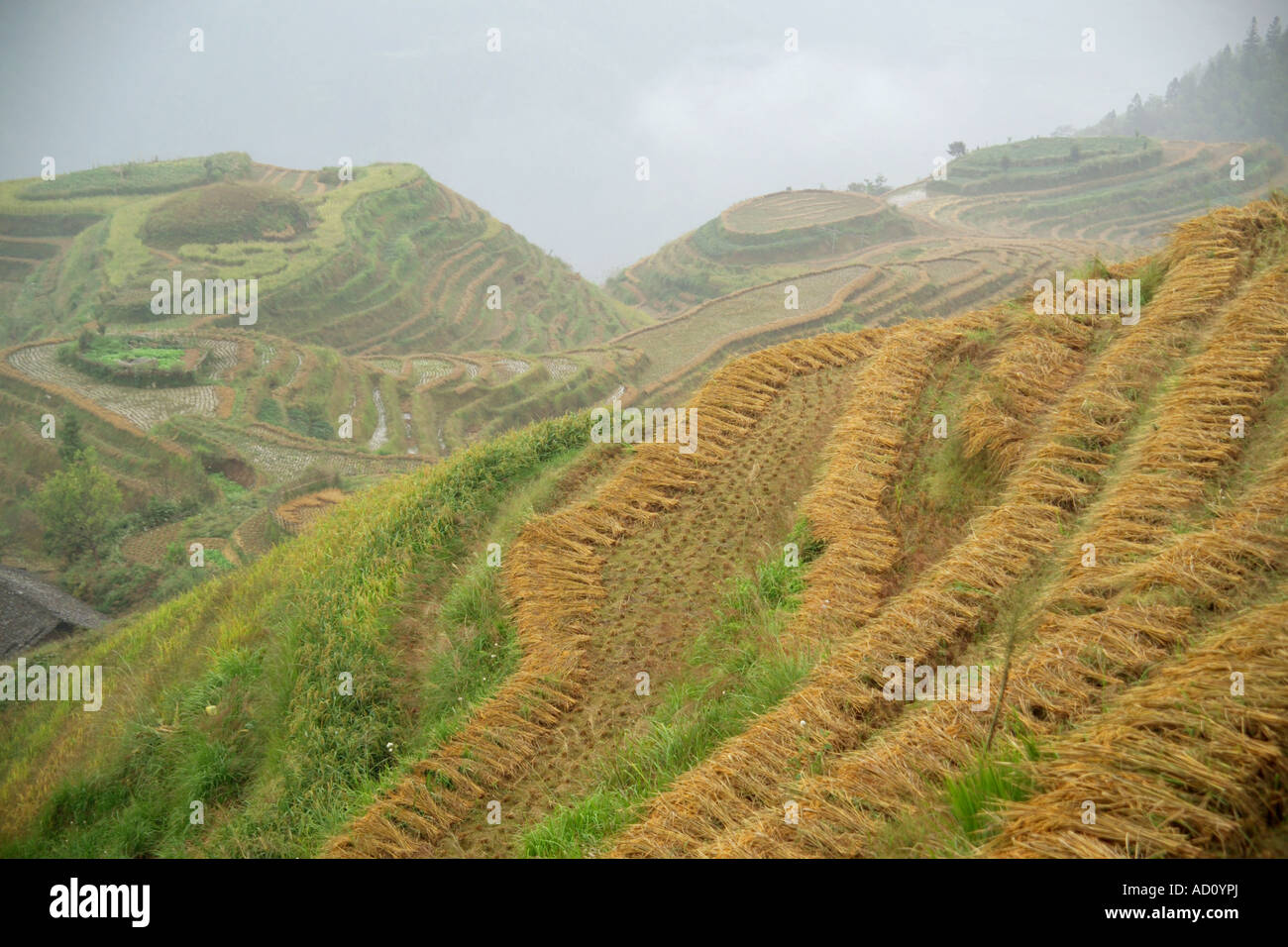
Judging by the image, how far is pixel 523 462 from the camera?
10.1m

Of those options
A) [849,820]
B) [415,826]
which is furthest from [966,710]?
[415,826]

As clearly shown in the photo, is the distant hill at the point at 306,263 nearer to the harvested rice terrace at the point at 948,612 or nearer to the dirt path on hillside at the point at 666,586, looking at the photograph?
the dirt path on hillside at the point at 666,586

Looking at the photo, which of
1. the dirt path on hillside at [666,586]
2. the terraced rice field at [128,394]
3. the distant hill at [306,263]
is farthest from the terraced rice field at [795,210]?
the dirt path on hillside at [666,586]

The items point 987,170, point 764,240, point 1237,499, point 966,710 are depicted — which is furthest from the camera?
point 987,170

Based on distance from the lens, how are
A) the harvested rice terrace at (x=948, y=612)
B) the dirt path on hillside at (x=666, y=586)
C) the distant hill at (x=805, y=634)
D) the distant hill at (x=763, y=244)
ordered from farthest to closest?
the distant hill at (x=763, y=244), the dirt path on hillside at (x=666, y=586), the distant hill at (x=805, y=634), the harvested rice terrace at (x=948, y=612)

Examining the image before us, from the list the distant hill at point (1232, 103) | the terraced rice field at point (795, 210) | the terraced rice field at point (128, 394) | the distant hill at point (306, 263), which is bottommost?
the terraced rice field at point (128, 394)

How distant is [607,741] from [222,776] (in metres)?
3.96

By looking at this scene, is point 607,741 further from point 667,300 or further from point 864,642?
point 667,300

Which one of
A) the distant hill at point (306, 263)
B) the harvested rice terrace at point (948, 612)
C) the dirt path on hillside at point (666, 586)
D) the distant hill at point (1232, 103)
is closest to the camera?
the harvested rice terrace at point (948, 612)

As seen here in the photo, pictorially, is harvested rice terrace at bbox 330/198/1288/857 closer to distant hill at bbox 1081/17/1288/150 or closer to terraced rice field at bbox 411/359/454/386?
terraced rice field at bbox 411/359/454/386

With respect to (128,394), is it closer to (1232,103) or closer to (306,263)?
(306,263)

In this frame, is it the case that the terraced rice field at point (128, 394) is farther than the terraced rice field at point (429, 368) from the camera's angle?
No

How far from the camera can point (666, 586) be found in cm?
711

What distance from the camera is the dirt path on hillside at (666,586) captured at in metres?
5.38
